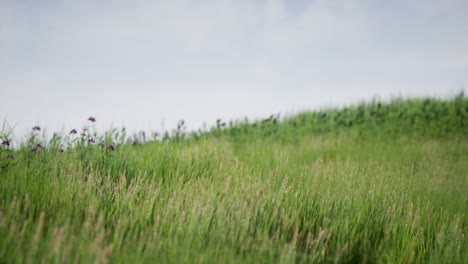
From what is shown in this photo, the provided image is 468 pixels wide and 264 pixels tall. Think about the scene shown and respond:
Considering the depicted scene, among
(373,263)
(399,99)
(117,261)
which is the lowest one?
(373,263)

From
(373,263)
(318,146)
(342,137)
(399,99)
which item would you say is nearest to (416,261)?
(373,263)

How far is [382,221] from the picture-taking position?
365cm

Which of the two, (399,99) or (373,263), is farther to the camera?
(399,99)

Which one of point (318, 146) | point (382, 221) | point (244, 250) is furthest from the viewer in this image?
point (318, 146)

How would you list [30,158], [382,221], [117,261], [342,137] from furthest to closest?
1. [342,137]
2. [30,158]
3. [382,221]
4. [117,261]

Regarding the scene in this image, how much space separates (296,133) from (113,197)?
1006cm

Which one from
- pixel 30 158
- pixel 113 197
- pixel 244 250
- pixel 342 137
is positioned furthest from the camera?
pixel 342 137

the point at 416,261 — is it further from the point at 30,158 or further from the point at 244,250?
the point at 30,158

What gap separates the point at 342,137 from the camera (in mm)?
11547

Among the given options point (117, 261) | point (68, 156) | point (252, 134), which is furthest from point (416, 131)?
point (117, 261)

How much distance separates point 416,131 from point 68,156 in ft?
39.4

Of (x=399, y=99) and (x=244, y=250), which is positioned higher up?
(x=399, y=99)

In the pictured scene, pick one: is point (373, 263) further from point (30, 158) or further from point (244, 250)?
point (30, 158)

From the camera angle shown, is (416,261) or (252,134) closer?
(416,261)
